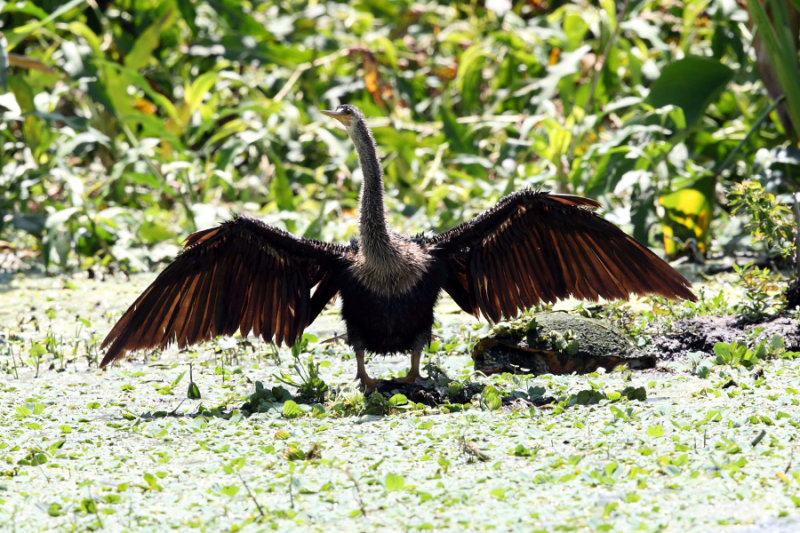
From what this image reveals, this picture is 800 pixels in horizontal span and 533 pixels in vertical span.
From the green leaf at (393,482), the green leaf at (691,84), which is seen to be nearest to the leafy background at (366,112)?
the green leaf at (691,84)

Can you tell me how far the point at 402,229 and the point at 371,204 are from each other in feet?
11.2

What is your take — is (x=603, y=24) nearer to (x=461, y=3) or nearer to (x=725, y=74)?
(x=725, y=74)

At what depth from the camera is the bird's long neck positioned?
4.84 meters

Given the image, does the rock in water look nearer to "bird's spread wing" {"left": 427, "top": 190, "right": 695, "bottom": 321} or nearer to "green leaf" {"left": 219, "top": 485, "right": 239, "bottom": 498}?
"bird's spread wing" {"left": 427, "top": 190, "right": 695, "bottom": 321}

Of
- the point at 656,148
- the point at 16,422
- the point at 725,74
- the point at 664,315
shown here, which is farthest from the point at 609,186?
the point at 16,422

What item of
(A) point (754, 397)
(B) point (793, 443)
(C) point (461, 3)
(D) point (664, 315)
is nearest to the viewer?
(B) point (793, 443)

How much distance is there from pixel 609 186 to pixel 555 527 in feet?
14.2

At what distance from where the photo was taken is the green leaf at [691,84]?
7238 millimetres

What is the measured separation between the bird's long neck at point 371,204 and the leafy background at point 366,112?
222 centimetres

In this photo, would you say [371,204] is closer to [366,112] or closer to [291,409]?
[291,409]

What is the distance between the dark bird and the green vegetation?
0.89ft

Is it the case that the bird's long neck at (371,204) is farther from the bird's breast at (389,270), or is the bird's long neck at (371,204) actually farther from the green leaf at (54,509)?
the green leaf at (54,509)

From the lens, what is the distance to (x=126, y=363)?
5785 millimetres

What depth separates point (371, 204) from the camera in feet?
16.4
